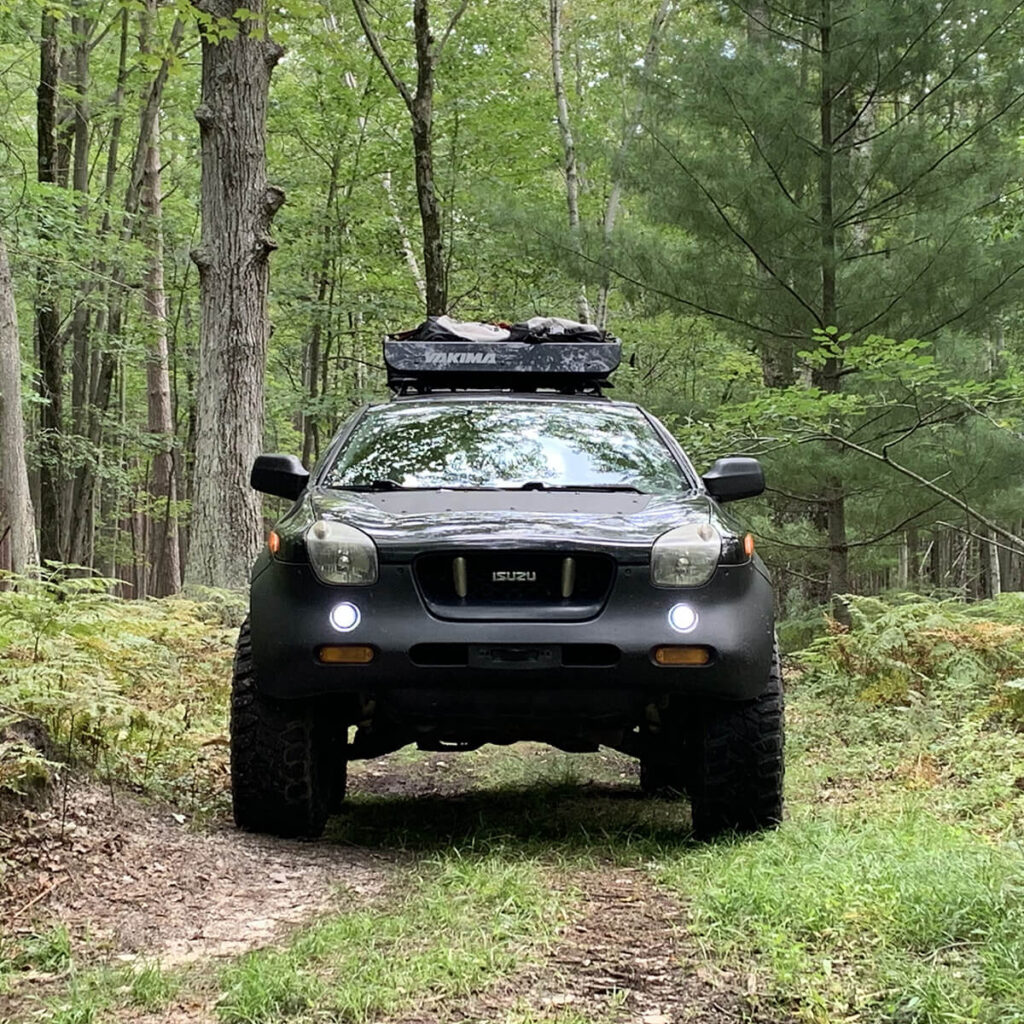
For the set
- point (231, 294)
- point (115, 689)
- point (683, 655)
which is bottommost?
point (115, 689)

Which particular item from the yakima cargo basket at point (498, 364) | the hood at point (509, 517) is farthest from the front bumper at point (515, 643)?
the yakima cargo basket at point (498, 364)

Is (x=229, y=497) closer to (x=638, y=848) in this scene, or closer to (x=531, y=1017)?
(x=638, y=848)

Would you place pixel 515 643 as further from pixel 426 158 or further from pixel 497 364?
pixel 426 158

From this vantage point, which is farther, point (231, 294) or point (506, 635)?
point (231, 294)

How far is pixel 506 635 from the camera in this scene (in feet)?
11.5

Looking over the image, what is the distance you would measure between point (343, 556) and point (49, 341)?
1461cm

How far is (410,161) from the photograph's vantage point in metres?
17.5

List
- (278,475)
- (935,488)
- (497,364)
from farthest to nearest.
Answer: (935,488)
(497,364)
(278,475)

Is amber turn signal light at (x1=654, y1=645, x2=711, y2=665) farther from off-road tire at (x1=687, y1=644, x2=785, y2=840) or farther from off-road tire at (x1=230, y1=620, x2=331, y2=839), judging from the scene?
off-road tire at (x1=230, y1=620, x2=331, y2=839)

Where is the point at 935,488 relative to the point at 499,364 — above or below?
below

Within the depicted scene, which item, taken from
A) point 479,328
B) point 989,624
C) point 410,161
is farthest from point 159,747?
point 410,161

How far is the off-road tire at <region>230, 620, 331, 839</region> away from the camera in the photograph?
3875 mm

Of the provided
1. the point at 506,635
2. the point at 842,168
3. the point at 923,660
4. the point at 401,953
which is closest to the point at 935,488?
the point at 923,660

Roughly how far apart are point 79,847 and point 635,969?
1.99m
